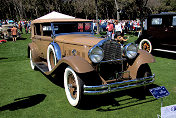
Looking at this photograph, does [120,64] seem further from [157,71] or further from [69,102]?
[157,71]

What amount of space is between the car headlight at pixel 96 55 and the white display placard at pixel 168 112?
1490 mm

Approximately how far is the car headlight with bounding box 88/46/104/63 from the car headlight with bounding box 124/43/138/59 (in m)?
0.63

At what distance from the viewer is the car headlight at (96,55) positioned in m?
3.34

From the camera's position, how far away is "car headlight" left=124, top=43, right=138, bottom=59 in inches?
146

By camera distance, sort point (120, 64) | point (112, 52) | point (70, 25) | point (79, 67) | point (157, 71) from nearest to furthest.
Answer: point (79, 67) < point (112, 52) < point (120, 64) < point (70, 25) < point (157, 71)

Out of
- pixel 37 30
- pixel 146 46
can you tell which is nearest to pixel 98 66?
pixel 37 30

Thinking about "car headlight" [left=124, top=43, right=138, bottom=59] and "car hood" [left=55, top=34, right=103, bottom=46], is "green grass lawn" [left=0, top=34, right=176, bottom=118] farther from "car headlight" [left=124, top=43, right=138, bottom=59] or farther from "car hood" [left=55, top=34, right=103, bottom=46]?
"car hood" [left=55, top=34, right=103, bottom=46]

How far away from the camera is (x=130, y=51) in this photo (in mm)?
3750

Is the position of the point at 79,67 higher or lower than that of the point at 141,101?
higher

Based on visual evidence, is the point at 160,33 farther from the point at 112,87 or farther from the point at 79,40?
the point at 112,87

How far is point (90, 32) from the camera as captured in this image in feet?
18.0

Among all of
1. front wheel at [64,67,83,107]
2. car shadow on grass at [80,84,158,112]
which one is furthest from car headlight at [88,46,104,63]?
car shadow on grass at [80,84,158,112]

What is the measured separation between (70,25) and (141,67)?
2.52 m

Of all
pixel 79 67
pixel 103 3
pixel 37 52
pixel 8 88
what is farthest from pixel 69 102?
pixel 103 3
